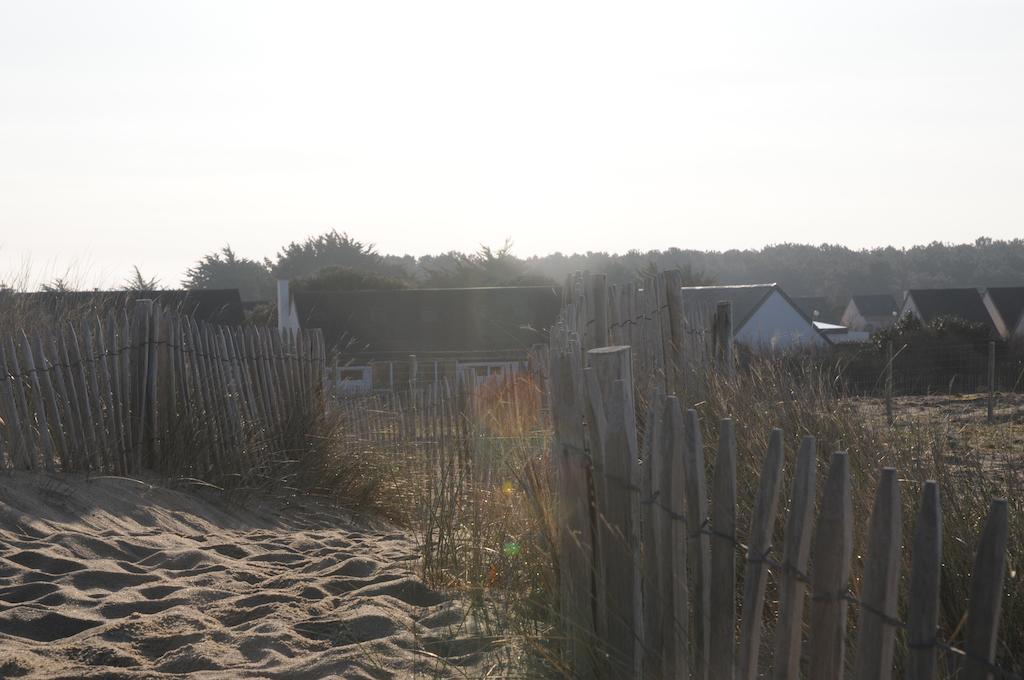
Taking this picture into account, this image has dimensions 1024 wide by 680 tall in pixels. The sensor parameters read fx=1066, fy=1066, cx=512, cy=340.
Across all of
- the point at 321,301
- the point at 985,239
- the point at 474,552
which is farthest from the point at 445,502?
the point at 985,239

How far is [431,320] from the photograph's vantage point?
34156 mm

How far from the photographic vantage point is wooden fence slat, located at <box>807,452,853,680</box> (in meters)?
1.93

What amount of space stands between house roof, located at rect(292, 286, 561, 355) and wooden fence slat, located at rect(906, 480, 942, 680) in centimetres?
3059

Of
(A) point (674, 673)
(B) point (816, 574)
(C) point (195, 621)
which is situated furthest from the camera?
(C) point (195, 621)

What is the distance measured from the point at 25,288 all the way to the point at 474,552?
704cm

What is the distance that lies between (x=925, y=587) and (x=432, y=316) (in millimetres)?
32749

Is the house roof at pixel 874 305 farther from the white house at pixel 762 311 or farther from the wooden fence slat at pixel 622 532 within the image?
the wooden fence slat at pixel 622 532

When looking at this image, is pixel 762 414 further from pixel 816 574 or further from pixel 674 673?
pixel 816 574

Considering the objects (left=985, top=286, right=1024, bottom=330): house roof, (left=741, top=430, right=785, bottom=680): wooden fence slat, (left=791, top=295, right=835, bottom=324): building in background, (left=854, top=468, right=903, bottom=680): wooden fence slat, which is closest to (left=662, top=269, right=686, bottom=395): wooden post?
(left=741, top=430, right=785, bottom=680): wooden fence slat

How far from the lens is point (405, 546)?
5496 mm

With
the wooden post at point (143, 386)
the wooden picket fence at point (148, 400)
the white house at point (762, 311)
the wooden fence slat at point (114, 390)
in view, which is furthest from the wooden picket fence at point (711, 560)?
the white house at point (762, 311)

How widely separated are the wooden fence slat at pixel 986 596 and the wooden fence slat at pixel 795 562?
1.15 ft

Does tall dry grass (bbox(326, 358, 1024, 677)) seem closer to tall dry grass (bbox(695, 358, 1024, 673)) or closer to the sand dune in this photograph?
tall dry grass (bbox(695, 358, 1024, 673))

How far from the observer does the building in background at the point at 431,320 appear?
106 ft
